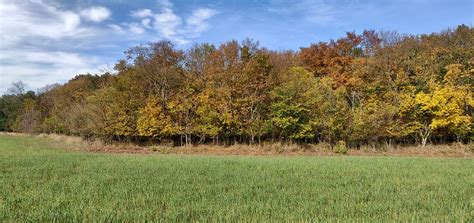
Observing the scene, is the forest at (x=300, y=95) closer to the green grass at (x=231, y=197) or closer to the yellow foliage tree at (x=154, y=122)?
the yellow foliage tree at (x=154, y=122)

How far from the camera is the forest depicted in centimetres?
3916

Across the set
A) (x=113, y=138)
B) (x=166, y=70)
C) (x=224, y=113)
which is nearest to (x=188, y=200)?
(x=224, y=113)

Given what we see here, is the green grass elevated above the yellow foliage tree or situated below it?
below

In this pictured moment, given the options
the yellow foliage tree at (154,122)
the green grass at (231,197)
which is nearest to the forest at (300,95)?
the yellow foliage tree at (154,122)

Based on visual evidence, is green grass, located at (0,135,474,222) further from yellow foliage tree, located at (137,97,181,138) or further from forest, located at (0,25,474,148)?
yellow foliage tree, located at (137,97,181,138)

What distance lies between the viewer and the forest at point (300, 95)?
128 feet

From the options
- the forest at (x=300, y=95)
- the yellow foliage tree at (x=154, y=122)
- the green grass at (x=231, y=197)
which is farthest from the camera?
the yellow foliage tree at (x=154, y=122)

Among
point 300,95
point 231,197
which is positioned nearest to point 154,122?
point 300,95

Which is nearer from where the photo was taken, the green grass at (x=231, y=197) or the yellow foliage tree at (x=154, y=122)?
the green grass at (x=231, y=197)

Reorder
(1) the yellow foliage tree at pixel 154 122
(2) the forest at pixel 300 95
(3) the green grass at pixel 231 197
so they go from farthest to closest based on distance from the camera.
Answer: (1) the yellow foliage tree at pixel 154 122 → (2) the forest at pixel 300 95 → (3) the green grass at pixel 231 197

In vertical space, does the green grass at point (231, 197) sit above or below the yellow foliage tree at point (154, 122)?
below

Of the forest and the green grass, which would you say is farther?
the forest

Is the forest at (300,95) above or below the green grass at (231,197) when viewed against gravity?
above

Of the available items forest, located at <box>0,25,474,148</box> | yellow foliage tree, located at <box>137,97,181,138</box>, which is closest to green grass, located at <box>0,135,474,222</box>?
forest, located at <box>0,25,474,148</box>
